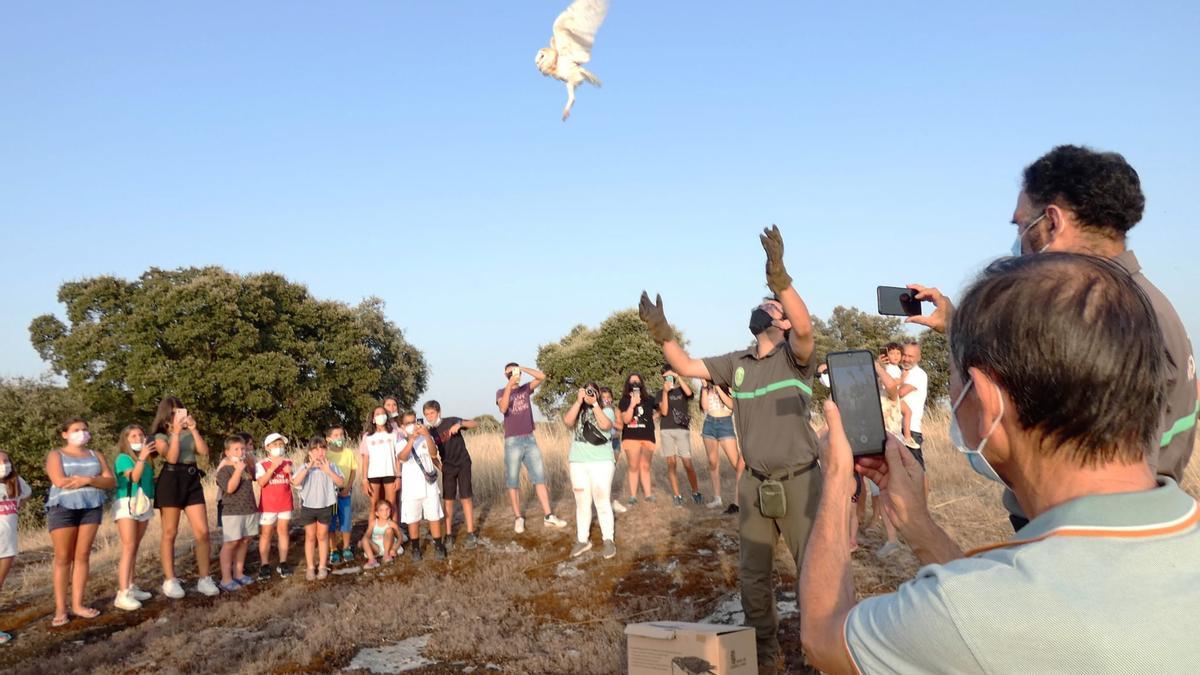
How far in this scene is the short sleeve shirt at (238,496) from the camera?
9.30 metres

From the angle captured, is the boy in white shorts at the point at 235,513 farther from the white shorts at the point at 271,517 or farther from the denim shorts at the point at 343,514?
the denim shorts at the point at 343,514

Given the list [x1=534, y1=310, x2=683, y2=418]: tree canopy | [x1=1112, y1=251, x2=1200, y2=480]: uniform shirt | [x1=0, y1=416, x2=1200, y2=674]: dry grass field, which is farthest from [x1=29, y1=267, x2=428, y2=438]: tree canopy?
[x1=1112, y1=251, x2=1200, y2=480]: uniform shirt

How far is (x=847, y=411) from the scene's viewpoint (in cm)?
182

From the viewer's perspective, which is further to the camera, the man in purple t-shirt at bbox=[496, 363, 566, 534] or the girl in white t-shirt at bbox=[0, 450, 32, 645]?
the man in purple t-shirt at bbox=[496, 363, 566, 534]

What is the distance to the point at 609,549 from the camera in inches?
363

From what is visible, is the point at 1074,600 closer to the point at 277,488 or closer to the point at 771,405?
the point at 771,405

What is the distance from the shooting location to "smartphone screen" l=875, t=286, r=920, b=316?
306 centimetres

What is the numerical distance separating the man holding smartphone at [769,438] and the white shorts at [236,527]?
616 centimetres

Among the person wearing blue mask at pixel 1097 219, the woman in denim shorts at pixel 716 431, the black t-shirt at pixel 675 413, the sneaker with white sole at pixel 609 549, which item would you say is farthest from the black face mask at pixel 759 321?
the black t-shirt at pixel 675 413

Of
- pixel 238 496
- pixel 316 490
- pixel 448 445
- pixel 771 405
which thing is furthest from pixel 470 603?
pixel 771 405

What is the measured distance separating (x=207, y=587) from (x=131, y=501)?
4.03 feet

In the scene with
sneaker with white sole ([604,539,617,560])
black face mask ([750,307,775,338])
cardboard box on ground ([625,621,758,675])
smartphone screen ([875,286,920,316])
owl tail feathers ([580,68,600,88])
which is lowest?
sneaker with white sole ([604,539,617,560])

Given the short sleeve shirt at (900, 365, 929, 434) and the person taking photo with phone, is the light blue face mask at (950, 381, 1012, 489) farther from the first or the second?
the person taking photo with phone

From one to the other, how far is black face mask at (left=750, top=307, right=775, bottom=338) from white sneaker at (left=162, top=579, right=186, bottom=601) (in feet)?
22.6
